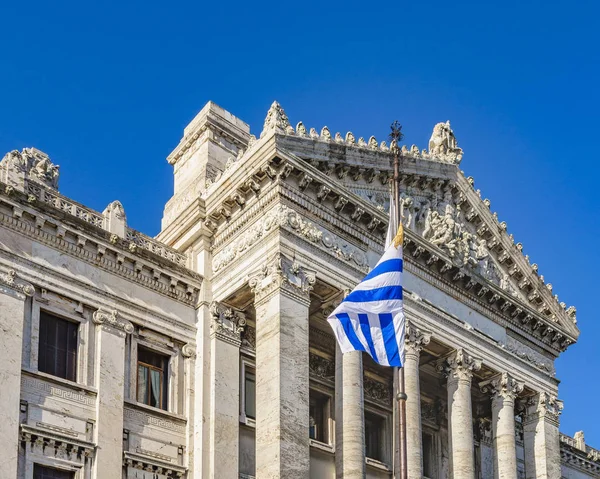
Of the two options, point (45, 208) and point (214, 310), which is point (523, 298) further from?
point (45, 208)

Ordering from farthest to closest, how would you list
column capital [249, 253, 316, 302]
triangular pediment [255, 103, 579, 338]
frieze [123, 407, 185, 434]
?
1. triangular pediment [255, 103, 579, 338]
2. column capital [249, 253, 316, 302]
3. frieze [123, 407, 185, 434]

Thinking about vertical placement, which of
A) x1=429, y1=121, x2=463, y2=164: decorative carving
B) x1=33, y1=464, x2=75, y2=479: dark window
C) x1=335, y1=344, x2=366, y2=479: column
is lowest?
x1=33, y1=464, x2=75, y2=479: dark window

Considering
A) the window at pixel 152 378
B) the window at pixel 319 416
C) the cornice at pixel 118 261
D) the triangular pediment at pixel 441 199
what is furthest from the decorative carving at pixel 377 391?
the window at pixel 152 378

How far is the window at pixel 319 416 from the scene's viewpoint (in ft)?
115

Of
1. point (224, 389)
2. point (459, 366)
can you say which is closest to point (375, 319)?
point (224, 389)

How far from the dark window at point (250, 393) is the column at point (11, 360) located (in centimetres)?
697

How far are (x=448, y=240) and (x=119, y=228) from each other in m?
11.0

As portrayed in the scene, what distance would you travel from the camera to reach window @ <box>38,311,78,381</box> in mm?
29859

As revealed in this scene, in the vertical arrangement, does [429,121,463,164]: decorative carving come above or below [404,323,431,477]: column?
above

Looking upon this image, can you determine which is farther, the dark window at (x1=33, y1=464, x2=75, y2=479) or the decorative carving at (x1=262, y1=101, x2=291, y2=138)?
the decorative carving at (x1=262, y1=101, x2=291, y2=138)

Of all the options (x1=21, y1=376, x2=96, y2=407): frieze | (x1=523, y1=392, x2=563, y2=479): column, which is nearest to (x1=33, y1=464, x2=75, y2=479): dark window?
(x1=21, y1=376, x2=96, y2=407): frieze

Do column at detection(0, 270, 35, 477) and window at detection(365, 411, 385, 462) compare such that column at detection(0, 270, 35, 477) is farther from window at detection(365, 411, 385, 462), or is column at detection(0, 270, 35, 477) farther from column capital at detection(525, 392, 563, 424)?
column capital at detection(525, 392, 563, 424)

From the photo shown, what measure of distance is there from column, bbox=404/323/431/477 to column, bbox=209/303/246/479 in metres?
4.77

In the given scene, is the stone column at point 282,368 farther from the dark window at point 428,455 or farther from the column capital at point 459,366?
the dark window at point 428,455
